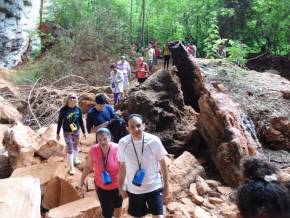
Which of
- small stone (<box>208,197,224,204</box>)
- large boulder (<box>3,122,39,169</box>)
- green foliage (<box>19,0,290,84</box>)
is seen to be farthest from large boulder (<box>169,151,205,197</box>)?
green foliage (<box>19,0,290,84</box>)

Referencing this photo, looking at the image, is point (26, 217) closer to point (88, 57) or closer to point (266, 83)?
point (266, 83)

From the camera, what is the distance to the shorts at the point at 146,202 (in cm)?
405

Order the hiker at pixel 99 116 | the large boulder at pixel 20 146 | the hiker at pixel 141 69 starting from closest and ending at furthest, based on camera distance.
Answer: the hiker at pixel 99 116 → the large boulder at pixel 20 146 → the hiker at pixel 141 69

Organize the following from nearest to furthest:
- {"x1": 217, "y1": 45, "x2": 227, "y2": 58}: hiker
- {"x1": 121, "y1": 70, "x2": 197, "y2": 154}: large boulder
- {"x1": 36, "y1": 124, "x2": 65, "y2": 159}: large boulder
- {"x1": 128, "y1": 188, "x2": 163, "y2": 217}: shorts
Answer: {"x1": 128, "y1": 188, "x2": 163, "y2": 217}: shorts < {"x1": 36, "y1": 124, "x2": 65, "y2": 159}: large boulder < {"x1": 121, "y1": 70, "x2": 197, "y2": 154}: large boulder < {"x1": 217, "y1": 45, "x2": 227, "y2": 58}: hiker

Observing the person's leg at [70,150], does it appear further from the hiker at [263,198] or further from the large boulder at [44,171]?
the hiker at [263,198]

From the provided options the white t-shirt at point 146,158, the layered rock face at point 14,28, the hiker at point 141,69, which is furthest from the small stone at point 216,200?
the layered rock face at point 14,28

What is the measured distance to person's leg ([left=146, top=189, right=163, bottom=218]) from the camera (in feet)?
13.3

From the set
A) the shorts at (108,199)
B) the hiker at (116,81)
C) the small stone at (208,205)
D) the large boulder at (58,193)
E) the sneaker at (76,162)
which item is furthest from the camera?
the hiker at (116,81)

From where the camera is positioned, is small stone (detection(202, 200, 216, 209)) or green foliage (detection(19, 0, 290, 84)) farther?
green foliage (detection(19, 0, 290, 84))

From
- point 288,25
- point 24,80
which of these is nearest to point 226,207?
point 24,80

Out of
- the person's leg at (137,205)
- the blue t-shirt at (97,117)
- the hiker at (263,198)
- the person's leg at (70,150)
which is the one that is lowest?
the person's leg at (70,150)

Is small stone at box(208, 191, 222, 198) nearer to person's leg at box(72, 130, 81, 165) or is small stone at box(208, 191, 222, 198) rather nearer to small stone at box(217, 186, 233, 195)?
small stone at box(217, 186, 233, 195)

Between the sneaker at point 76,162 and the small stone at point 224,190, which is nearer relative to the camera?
the small stone at point 224,190

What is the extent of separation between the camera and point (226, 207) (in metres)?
5.69
